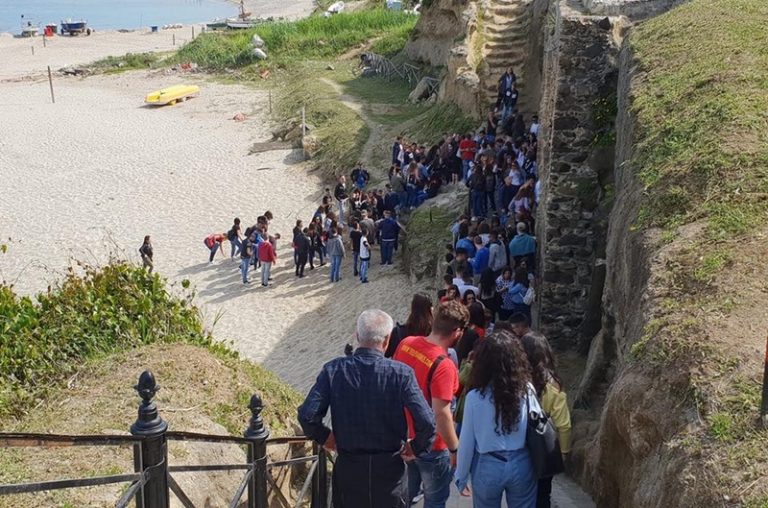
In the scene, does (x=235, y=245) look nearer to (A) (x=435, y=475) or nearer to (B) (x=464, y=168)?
(B) (x=464, y=168)

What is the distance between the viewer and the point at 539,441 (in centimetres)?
490

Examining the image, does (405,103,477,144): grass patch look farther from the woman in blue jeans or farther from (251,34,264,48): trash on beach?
(251,34,264,48): trash on beach

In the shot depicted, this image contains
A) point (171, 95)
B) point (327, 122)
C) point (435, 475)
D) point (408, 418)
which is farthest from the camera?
point (171, 95)

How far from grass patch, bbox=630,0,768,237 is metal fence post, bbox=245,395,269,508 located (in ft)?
12.2

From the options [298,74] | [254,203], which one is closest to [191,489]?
[254,203]

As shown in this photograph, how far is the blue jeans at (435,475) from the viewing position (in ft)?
17.6

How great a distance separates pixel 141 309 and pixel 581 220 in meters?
6.26

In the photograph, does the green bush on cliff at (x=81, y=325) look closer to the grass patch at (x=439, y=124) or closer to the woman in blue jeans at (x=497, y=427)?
the woman in blue jeans at (x=497, y=427)

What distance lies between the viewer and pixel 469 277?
12078 millimetres

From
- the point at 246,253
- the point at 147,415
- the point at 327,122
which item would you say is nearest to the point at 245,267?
the point at 246,253

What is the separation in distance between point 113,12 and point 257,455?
100568mm

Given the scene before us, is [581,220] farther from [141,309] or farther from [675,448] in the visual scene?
[675,448]

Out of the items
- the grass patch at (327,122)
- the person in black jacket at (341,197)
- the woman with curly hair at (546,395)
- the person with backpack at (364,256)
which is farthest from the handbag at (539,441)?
the grass patch at (327,122)

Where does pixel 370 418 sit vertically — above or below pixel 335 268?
above
